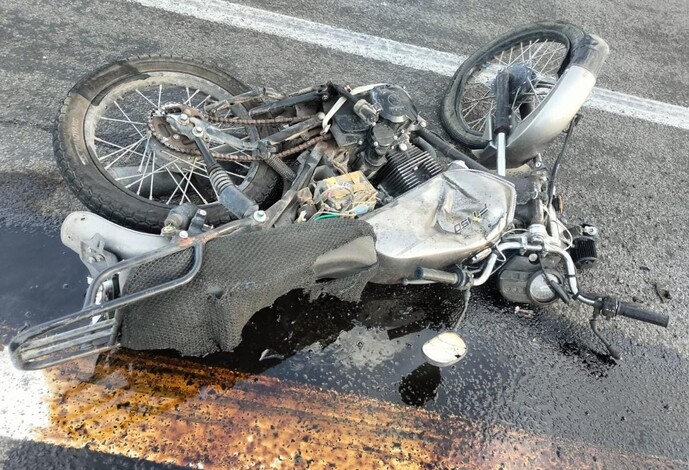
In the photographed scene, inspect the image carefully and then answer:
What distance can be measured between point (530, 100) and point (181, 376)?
114 inches

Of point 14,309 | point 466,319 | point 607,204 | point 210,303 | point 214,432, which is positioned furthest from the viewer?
point 607,204

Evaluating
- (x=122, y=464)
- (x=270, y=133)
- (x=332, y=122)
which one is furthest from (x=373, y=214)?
(x=122, y=464)

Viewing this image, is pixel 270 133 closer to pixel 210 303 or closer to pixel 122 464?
pixel 210 303

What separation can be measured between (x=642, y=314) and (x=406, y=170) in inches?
56.4

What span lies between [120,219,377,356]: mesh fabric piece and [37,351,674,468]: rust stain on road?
36 centimetres

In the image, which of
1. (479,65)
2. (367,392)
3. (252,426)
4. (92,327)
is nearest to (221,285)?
(92,327)

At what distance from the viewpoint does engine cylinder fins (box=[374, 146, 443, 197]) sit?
2.77 m

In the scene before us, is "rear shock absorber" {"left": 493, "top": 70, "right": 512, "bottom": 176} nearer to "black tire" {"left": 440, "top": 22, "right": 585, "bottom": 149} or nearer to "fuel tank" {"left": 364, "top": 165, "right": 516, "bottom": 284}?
"black tire" {"left": 440, "top": 22, "right": 585, "bottom": 149}

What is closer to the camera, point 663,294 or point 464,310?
point 464,310

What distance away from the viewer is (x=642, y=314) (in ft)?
8.36

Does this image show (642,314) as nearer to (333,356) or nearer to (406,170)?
(406,170)

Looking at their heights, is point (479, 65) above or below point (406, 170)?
above

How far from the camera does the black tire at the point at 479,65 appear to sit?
3574 mm

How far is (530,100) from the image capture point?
3.52 metres
